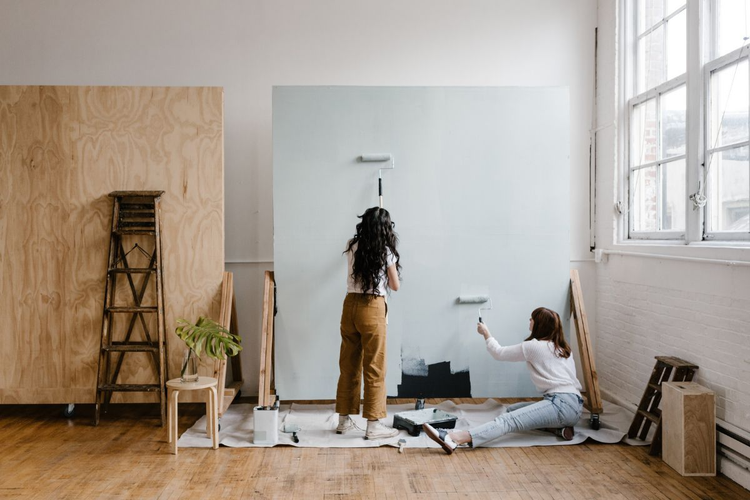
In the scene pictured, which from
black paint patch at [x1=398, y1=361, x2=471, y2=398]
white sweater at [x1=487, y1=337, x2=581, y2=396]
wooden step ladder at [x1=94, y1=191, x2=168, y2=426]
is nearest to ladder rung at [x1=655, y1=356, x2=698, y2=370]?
white sweater at [x1=487, y1=337, x2=581, y2=396]

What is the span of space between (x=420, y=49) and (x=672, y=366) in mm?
3053

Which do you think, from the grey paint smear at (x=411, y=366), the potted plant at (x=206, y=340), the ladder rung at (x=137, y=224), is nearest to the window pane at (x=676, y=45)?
the grey paint smear at (x=411, y=366)

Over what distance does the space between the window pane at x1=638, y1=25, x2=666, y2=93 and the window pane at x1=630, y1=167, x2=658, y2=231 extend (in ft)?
2.04

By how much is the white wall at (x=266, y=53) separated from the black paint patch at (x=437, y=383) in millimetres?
1382

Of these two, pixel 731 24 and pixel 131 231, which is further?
pixel 131 231

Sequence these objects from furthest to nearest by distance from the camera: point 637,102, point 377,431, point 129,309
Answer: point 637,102 → point 129,309 → point 377,431

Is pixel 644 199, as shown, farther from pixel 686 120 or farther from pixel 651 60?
pixel 651 60

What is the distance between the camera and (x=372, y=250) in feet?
12.5

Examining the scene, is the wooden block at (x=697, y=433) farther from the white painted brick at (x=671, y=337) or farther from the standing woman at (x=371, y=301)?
the standing woman at (x=371, y=301)

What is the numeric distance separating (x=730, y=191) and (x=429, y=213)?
72.9 inches

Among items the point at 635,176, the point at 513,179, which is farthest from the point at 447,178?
the point at 635,176

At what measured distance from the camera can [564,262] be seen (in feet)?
14.6

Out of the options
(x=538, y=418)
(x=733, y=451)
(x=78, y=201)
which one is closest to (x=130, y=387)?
(x=78, y=201)

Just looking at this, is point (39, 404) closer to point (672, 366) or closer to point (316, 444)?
point (316, 444)
